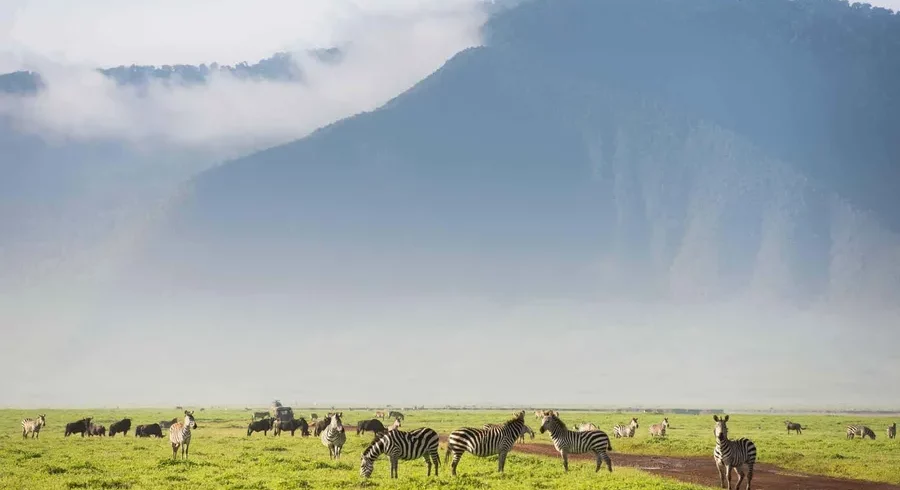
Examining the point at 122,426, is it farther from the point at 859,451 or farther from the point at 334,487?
the point at 859,451

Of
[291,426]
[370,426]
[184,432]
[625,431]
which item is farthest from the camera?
[625,431]

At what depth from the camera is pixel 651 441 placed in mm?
57031

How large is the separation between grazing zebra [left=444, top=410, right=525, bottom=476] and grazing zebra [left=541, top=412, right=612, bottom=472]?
204cm

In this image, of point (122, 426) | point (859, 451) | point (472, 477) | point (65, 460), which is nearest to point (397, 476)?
point (472, 477)

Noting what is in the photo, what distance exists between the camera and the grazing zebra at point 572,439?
33.3 meters

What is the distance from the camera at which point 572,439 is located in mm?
34062

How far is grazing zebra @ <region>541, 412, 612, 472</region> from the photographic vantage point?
33.3 meters

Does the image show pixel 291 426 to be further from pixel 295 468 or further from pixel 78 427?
pixel 295 468

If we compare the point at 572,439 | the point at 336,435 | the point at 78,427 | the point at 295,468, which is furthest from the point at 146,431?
the point at 572,439

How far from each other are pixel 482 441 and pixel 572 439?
5.05 metres

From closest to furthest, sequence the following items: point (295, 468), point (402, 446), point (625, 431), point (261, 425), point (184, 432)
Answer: point (402, 446), point (295, 468), point (184, 432), point (625, 431), point (261, 425)

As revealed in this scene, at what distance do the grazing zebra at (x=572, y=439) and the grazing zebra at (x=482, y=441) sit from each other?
204 centimetres

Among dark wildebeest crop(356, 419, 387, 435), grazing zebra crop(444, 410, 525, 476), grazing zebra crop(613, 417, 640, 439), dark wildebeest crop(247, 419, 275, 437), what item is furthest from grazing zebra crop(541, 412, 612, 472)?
dark wildebeest crop(247, 419, 275, 437)

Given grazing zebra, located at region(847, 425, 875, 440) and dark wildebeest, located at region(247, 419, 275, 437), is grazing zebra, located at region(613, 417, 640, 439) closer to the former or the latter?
grazing zebra, located at region(847, 425, 875, 440)
